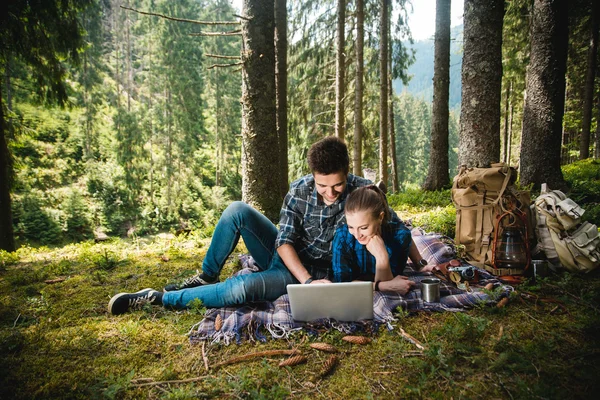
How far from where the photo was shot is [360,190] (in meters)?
2.61

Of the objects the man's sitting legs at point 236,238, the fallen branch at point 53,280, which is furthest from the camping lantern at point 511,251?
the fallen branch at point 53,280

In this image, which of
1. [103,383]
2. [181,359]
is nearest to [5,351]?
[103,383]

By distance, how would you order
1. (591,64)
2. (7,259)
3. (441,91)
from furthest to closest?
(591,64) < (441,91) < (7,259)

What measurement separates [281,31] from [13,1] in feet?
15.3

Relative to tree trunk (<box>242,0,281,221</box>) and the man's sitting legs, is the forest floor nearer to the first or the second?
the man's sitting legs

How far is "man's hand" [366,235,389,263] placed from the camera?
2.63 meters

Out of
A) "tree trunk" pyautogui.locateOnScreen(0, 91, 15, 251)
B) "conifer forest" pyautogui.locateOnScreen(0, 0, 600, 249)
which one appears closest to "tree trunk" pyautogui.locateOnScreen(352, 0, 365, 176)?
"conifer forest" pyautogui.locateOnScreen(0, 0, 600, 249)

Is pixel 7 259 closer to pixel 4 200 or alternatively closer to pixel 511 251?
pixel 4 200

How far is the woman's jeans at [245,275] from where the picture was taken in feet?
9.18

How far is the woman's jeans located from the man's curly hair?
791 mm

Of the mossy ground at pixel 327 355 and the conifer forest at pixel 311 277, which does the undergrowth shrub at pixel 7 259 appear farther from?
the mossy ground at pixel 327 355

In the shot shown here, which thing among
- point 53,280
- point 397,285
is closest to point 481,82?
point 397,285

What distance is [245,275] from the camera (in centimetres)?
289

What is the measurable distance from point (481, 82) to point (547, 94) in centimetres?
140
